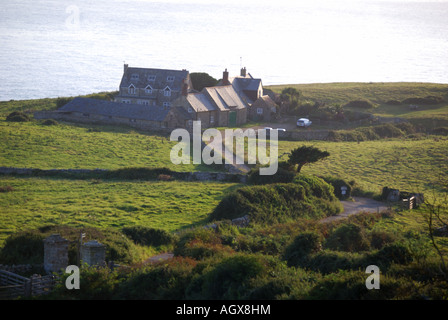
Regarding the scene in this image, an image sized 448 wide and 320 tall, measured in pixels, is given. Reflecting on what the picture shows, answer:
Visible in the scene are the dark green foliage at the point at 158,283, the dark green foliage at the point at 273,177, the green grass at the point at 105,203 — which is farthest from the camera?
the dark green foliage at the point at 273,177

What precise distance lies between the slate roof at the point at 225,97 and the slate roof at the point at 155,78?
15.4 feet

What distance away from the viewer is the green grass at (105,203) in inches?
1211

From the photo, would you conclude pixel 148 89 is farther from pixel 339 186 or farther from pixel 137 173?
pixel 339 186

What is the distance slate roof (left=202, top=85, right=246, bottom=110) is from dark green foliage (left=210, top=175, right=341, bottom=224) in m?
29.1

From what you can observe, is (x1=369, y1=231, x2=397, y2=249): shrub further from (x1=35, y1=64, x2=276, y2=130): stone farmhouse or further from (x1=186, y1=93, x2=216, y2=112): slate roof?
(x1=186, y1=93, x2=216, y2=112): slate roof

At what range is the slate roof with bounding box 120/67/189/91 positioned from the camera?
7125 centimetres

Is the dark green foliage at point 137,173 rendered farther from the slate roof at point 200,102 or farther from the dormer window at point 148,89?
the dormer window at point 148,89

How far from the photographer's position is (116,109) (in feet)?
210

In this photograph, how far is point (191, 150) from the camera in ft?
172

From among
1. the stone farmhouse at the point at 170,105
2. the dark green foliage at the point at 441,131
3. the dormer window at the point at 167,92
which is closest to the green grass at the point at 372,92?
the stone farmhouse at the point at 170,105

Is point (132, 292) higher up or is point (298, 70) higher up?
point (298, 70)
